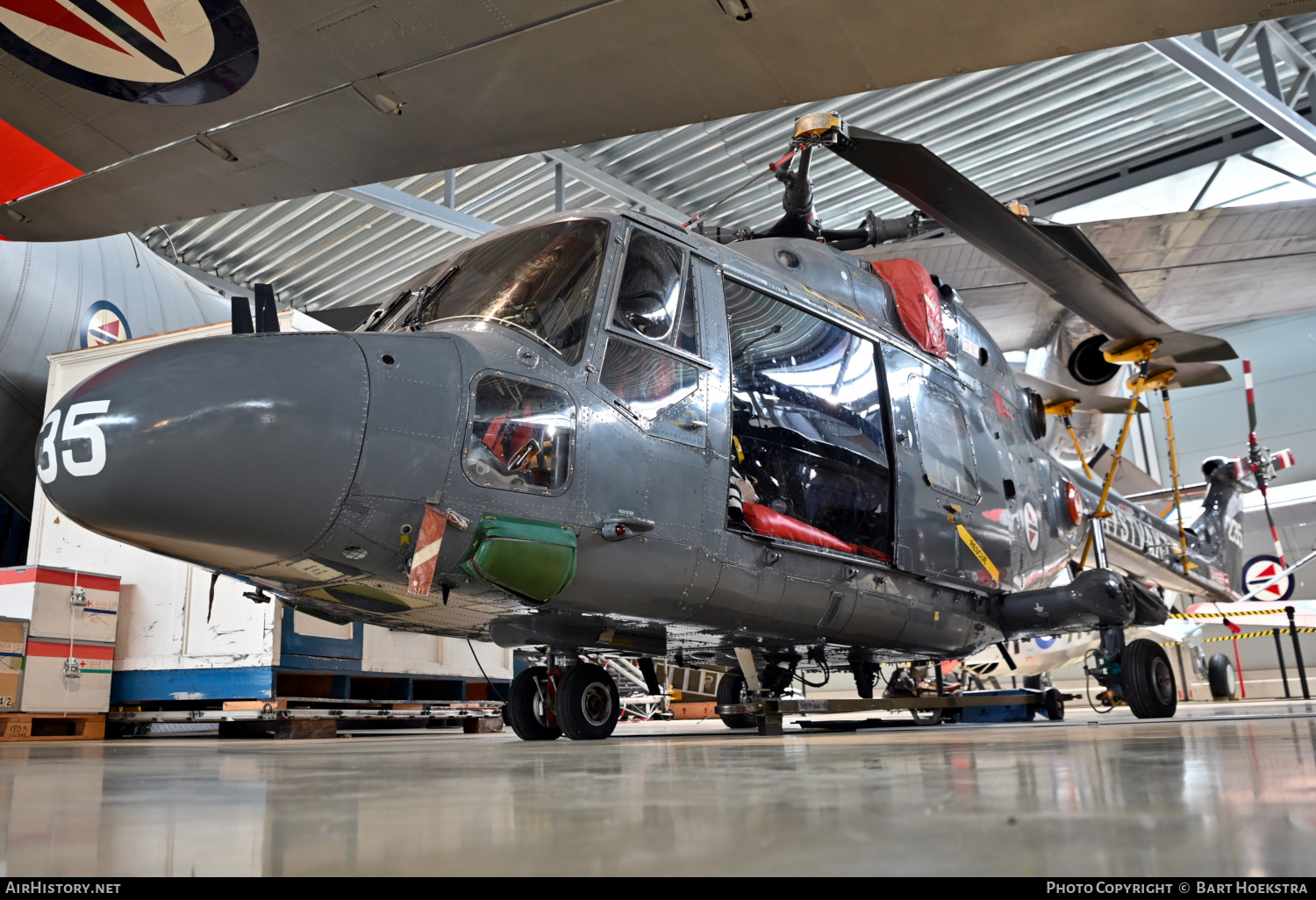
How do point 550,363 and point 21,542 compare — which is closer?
point 550,363

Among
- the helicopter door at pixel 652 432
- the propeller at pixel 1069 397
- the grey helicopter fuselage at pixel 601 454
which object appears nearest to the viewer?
the grey helicopter fuselage at pixel 601 454

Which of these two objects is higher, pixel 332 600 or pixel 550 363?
pixel 550 363

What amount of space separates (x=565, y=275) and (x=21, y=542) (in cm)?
887

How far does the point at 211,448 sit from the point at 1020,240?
14.8 feet

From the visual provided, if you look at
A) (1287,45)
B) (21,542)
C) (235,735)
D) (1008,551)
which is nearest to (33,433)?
(21,542)

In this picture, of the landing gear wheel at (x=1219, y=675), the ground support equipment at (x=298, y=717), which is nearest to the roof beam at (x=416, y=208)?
the ground support equipment at (x=298, y=717)

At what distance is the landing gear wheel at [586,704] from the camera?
15.7ft

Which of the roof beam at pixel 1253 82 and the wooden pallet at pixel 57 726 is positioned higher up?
the roof beam at pixel 1253 82

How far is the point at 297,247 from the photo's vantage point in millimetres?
16500

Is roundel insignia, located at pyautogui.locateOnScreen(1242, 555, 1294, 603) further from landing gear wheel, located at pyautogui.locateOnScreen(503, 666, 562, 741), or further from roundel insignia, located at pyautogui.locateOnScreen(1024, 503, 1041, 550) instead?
landing gear wheel, located at pyautogui.locateOnScreen(503, 666, 562, 741)

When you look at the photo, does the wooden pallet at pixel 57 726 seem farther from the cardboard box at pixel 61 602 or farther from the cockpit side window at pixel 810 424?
the cockpit side window at pixel 810 424

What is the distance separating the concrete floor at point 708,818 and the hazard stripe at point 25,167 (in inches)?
141

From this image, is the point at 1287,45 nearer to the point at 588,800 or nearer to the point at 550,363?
the point at 550,363

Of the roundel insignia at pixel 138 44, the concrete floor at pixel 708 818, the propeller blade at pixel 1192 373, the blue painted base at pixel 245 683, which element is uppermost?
the roundel insignia at pixel 138 44
